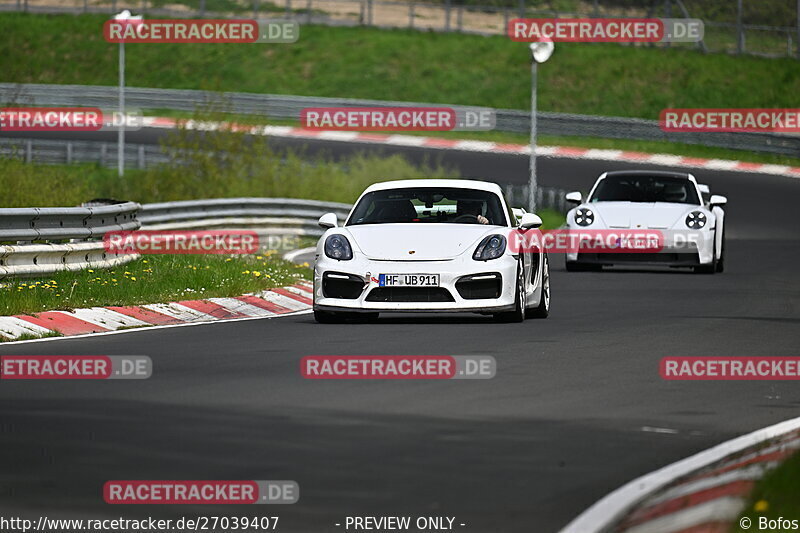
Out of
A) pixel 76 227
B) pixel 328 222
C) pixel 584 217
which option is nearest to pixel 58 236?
pixel 76 227

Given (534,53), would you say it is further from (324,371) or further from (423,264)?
(324,371)

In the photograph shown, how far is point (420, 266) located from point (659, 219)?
353 inches

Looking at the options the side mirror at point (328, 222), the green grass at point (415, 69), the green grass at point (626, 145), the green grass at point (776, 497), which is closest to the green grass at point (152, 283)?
the side mirror at point (328, 222)

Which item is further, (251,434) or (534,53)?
(534,53)

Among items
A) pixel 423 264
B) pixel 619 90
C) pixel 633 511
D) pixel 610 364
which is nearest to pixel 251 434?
pixel 633 511

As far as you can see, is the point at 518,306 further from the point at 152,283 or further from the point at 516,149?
the point at 516,149

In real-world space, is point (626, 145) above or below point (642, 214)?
above

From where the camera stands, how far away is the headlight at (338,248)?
1508 cm

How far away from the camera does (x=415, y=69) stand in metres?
63.2

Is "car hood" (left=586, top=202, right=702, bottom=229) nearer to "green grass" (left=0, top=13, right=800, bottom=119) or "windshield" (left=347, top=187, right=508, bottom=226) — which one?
"windshield" (left=347, top=187, right=508, bottom=226)

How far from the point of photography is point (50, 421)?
9352 millimetres

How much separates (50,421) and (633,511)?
3.77 m

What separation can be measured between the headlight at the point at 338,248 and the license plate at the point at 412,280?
1.59 feet

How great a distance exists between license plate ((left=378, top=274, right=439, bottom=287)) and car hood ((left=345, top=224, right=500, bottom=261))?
→ 0.50 ft
